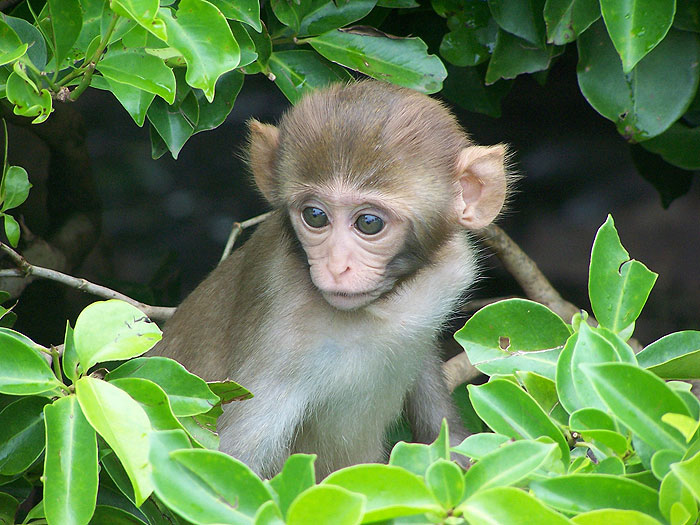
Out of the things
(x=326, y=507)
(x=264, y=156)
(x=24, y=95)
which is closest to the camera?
(x=326, y=507)

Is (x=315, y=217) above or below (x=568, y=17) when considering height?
below

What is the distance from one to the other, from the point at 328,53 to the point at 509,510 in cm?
230

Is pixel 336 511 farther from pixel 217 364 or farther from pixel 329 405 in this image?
pixel 217 364

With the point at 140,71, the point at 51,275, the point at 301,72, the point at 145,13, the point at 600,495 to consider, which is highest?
the point at 145,13

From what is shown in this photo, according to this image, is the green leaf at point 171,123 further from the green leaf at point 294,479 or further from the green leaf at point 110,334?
the green leaf at point 294,479

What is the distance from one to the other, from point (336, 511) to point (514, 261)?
3.59 meters

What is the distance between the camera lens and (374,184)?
2.98 m

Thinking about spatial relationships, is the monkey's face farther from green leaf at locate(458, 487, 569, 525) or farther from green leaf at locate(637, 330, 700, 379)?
green leaf at locate(458, 487, 569, 525)

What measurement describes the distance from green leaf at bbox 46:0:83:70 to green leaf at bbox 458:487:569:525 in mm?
1688

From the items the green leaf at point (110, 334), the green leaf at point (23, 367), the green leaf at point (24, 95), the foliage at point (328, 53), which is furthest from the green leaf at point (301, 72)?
the green leaf at point (23, 367)

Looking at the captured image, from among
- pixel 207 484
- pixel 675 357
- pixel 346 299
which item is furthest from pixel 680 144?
pixel 207 484

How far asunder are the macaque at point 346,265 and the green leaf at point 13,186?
0.84m

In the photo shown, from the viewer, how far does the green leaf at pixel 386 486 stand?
1.45 metres

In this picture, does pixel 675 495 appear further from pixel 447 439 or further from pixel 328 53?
pixel 328 53
